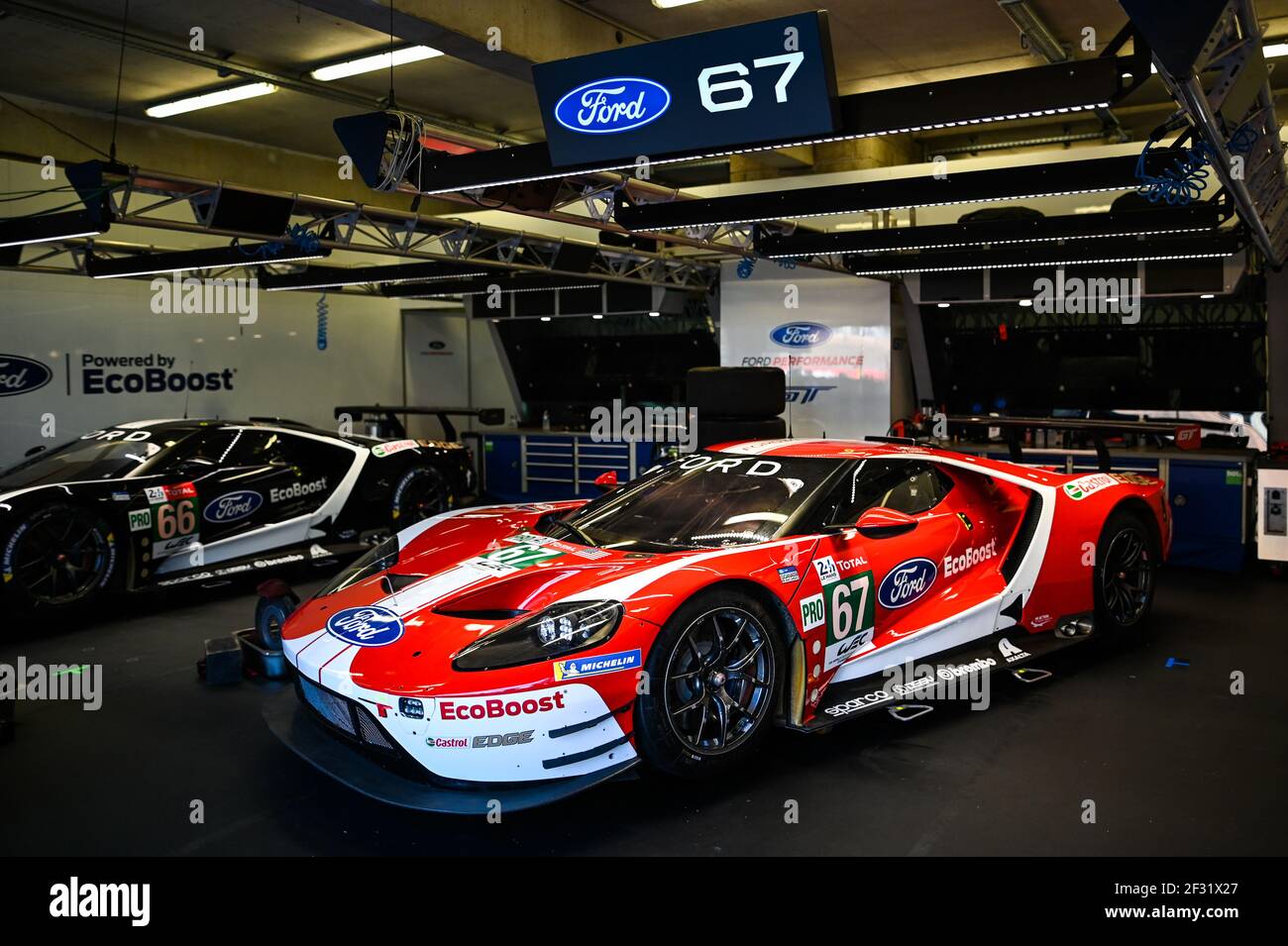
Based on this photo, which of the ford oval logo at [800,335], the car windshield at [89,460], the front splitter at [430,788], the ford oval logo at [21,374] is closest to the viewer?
the front splitter at [430,788]

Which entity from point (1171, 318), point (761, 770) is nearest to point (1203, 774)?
point (761, 770)

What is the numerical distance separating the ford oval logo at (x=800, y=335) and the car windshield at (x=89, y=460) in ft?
21.3

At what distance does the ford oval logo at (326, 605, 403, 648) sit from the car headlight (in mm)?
343

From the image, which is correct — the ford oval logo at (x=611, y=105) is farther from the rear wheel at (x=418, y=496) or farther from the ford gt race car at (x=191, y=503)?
the rear wheel at (x=418, y=496)

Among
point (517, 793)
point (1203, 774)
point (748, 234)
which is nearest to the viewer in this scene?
point (517, 793)

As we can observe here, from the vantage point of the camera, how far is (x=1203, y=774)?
12.2 ft

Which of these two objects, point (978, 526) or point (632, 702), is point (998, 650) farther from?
point (632, 702)

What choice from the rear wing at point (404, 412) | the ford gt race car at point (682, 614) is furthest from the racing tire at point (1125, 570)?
the rear wing at point (404, 412)

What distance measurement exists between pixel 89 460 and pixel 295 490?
4.53ft

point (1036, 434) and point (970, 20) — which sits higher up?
point (970, 20)

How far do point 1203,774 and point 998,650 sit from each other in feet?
3.33

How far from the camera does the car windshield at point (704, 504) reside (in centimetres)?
405

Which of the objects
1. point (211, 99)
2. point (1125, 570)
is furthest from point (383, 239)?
point (1125, 570)

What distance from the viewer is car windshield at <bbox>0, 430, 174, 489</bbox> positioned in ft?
21.2
